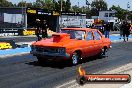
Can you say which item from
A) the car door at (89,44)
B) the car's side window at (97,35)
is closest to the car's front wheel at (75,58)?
the car door at (89,44)

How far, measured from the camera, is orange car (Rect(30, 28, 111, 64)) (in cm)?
1260

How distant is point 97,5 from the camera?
146 meters

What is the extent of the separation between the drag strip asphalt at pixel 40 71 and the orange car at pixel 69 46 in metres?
0.42

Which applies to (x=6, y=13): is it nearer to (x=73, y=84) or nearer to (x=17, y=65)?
(x=17, y=65)

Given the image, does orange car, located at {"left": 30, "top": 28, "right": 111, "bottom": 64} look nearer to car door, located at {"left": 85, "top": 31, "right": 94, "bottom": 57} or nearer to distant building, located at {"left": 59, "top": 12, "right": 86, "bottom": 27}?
car door, located at {"left": 85, "top": 31, "right": 94, "bottom": 57}

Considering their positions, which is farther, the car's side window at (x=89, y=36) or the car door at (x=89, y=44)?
the car's side window at (x=89, y=36)

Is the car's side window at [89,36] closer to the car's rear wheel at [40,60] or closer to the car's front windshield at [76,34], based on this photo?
the car's front windshield at [76,34]

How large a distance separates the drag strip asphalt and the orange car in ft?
1.39

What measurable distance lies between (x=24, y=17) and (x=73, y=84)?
34.2 meters

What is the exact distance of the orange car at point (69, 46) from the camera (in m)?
12.6

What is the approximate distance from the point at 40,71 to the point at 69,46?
5.49ft

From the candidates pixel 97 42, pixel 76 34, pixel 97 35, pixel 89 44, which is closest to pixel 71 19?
pixel 97 35

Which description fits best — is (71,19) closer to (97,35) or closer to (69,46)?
(97,35)

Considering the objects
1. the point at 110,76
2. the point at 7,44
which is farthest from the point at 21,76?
the point at 7,44
